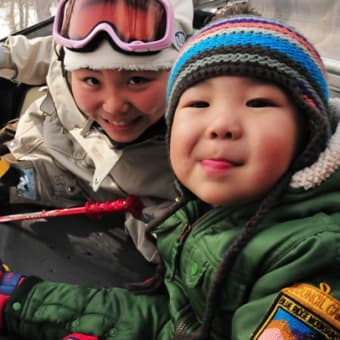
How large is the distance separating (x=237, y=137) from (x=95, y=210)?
0.52 meters

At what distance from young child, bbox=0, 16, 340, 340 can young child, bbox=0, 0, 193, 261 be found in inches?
7.7

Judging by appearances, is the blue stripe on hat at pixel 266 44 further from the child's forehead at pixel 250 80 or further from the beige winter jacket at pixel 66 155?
the beige winter jacket at pixel 66 155

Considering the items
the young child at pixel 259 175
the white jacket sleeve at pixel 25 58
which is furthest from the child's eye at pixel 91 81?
the white jacket sleeve at pixel 25 58

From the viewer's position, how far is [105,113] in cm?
90

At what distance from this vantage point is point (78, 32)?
2.89ft

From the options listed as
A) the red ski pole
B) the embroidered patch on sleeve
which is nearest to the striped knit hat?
the embroidered patch on sleeve

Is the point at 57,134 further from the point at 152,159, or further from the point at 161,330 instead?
the point at 161,330

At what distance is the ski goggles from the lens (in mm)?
850

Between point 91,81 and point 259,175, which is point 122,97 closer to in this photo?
point 91,81

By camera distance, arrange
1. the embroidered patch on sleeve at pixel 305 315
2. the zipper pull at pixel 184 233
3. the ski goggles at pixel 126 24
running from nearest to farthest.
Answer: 1. the embroidered patch on sleeve at pixel 305 315
2. the zipper pull at pixel 184 233
3. the ski goggles at pixel 126 24

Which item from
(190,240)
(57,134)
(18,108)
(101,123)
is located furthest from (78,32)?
(18,108)

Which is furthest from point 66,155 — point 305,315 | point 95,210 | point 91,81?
point 305,315

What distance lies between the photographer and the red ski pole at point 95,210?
0.98 meters

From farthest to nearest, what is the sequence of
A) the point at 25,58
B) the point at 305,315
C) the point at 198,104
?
the point at 25,58, the point at 198,104, the point at 305,315
